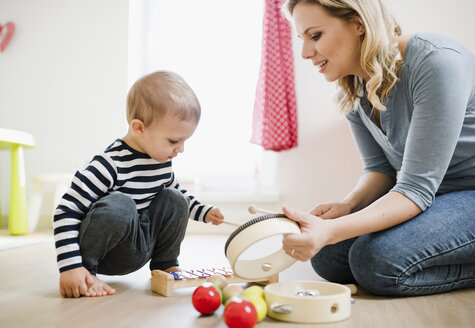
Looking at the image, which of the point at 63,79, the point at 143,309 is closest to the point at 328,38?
the point at 143,309

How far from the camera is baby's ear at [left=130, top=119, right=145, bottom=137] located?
43.8 inches

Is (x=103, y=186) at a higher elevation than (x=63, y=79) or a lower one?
lower

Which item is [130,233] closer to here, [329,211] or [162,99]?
[162,99]

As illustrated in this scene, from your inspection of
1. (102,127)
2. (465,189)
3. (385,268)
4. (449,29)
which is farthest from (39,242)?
(449,29)

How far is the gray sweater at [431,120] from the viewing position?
98cm

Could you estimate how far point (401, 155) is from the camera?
46.5 inches

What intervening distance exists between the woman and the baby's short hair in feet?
1.03

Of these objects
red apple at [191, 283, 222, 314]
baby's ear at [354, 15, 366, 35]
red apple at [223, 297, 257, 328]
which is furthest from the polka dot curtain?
red apple at [223, 297, 257, 328]

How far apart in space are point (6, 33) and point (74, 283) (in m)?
2.31

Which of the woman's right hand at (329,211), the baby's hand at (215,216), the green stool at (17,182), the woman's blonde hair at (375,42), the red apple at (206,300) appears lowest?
the green stool at (17,182)

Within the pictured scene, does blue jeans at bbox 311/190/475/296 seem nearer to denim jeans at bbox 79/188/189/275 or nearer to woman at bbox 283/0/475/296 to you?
woman at bbox 283/0/475/296

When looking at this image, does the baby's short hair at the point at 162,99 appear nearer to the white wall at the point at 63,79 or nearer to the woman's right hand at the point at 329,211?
the woman's right hand at the point at 329,211

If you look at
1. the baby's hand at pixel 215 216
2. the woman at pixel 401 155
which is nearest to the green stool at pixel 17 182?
the baby's hand at pixel 215 216

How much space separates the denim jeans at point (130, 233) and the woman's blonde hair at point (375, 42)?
1.79 ft
